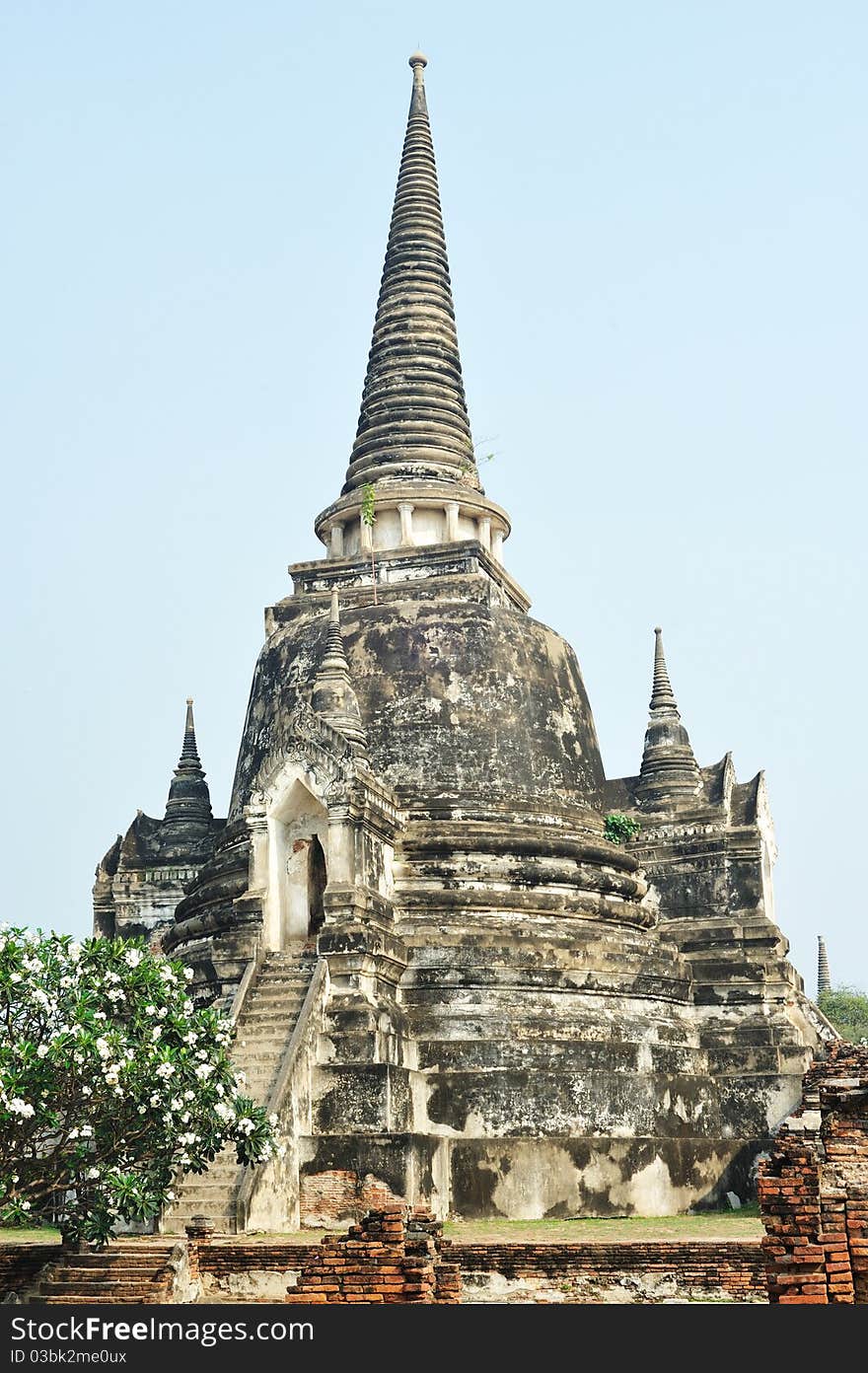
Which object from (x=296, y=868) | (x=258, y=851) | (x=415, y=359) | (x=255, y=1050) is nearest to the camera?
(x=255, y=1050)

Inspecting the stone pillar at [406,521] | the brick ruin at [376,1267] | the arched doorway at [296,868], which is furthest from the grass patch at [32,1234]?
the stone pillar at [406,521]

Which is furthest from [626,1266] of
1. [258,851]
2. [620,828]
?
[620,828]

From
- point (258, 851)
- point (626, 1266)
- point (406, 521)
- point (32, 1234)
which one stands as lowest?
point (626, 1266)

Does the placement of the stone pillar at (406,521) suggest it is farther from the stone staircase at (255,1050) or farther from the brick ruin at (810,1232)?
the brick ruin at (810,1232)

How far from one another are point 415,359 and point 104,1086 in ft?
58.7

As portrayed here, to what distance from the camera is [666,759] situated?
94.7 feet

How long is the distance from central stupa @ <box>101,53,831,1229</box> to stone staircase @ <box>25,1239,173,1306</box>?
99.1 inches

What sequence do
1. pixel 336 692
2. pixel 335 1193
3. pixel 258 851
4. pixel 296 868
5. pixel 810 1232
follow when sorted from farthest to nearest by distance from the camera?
pixel 336 692 < pixel 296 868 < pixel 258 851 < pixel 335 1193 < pixel 810 1232

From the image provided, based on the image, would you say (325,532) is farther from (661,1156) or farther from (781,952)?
(661,1156)

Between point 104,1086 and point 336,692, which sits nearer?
point 104,1086

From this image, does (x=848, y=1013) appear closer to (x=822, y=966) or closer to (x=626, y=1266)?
(x=822, y=966)

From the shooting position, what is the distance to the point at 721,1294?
46.4ft

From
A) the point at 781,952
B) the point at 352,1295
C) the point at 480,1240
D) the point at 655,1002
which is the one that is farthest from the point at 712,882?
the point at 352,1295

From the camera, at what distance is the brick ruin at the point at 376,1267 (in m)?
12.0
